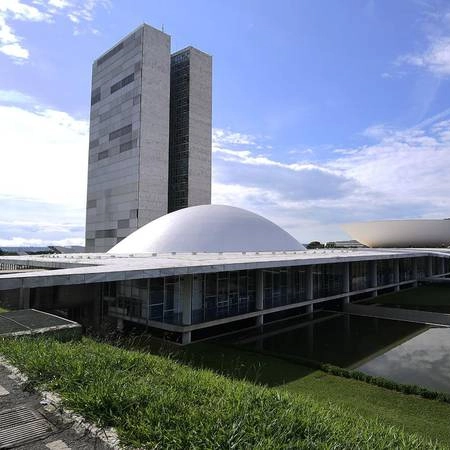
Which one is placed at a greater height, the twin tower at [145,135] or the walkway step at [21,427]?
the twin tower at [145,135]

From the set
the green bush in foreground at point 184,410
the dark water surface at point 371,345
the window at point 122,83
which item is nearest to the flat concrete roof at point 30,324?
the green bush in foreground at point 184,410

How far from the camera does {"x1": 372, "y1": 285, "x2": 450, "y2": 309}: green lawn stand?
25.0 metres

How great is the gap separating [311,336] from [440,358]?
5533 mm

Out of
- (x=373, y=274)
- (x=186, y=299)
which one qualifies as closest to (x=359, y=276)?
(x=373, y=274)

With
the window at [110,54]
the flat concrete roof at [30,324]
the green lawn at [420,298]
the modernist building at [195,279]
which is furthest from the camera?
the window at [110,54]

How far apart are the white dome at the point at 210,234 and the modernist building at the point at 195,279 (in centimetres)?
8

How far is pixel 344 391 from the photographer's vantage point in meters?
10.8

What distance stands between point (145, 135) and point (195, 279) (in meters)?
34.8

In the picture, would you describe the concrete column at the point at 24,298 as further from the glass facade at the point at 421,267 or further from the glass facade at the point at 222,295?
the glass facade at the point at 421,267

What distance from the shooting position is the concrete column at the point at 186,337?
15810mm

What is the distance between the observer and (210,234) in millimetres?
27031

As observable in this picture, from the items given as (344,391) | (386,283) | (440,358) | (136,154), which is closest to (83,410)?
(344,391)

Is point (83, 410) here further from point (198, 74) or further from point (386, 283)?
point (198, 74)

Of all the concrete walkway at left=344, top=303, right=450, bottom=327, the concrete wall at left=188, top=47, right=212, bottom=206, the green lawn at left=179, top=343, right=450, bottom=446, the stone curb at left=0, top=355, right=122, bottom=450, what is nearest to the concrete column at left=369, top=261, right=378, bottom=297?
the concrete walkway at left=344, top=303, right=450, bottom=327
